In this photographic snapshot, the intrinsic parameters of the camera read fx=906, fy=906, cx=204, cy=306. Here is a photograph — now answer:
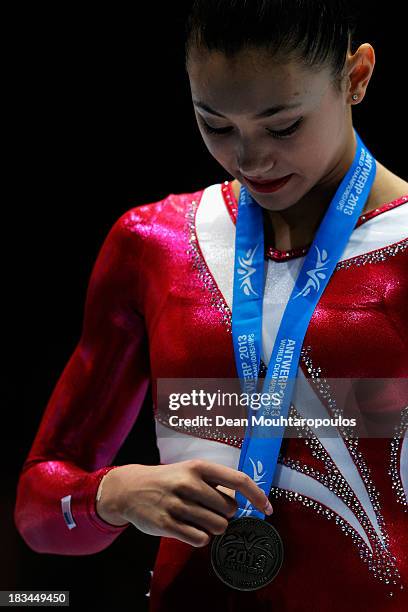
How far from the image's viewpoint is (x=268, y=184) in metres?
1.30

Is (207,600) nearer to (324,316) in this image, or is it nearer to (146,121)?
(324,316)

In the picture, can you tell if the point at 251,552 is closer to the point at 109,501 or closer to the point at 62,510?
the point at 109,501

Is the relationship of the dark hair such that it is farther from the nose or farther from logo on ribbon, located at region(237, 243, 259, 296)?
logo on ribbon, located at region(237, 243, 259, 296)

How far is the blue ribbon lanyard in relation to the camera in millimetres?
1270

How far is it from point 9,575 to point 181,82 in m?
1.26

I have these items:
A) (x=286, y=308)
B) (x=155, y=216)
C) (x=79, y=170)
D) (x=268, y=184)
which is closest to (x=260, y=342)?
(x=286, y=308)

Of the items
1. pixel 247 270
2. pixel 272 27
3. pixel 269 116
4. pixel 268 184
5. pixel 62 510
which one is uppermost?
pixel 272 27

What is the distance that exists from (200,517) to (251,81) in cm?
57

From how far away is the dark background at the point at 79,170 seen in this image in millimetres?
2102

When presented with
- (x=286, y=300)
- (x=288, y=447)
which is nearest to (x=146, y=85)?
(x=286, y=300)

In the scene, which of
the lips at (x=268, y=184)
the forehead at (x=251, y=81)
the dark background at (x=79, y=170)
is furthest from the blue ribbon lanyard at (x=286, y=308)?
the dark background at (x=79, y=170)

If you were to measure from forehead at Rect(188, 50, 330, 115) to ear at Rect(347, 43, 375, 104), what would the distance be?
0.30 feet

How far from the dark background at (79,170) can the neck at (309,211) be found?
Result: 710 mm

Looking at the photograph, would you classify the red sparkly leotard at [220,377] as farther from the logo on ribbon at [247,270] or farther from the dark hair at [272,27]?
the dark hair at [272,27]
